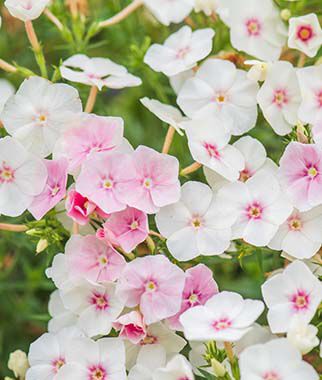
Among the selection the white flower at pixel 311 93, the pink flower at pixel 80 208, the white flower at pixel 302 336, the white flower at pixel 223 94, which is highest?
the white flower at pixel 311 93

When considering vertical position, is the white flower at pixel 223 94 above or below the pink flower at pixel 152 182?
above

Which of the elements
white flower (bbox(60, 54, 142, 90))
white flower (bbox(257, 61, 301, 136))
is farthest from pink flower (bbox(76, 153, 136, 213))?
white flower (bbox(257, 61, 301, 136))

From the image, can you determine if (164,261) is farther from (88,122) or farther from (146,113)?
(146,113)

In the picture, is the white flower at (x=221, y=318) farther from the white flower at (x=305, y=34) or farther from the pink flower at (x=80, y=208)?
the white flower at (x=305, y=34)

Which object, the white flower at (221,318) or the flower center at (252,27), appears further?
the flower center at (252,27)

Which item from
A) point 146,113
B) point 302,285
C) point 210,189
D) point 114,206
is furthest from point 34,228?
point 146,113

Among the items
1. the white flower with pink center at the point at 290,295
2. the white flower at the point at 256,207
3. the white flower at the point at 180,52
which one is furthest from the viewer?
the white flower at the point at 180,52

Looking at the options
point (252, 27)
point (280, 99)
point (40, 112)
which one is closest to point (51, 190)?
point (40, 112)

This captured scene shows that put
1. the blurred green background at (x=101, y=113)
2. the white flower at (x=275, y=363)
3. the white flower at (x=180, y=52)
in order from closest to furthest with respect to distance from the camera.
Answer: the white flower at (x=275, y=363) < the white flower at (x=180, y=52) < the blurred green background at (x=101, y=113)

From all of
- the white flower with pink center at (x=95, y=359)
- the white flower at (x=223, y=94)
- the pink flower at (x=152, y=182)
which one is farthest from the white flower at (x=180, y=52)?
the white flower with pink center at (x=95, y=359)
